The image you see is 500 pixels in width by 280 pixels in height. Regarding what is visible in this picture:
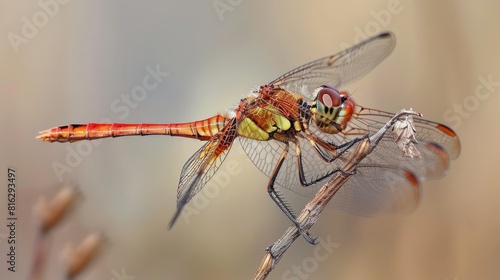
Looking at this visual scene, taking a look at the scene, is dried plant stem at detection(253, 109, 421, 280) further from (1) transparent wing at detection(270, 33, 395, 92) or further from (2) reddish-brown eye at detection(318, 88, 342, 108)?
(1) transparent wing at detection(270, 33, 395, 92)

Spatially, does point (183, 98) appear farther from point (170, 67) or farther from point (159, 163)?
point (159, 163)

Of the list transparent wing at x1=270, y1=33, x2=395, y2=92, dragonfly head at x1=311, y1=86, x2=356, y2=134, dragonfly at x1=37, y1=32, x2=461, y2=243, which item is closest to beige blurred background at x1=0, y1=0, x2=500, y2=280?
dragonfly at x1=37, y1=32, x2=461, y2=243

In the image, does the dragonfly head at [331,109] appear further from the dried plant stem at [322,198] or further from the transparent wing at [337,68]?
the dried plant stem at [322,198]

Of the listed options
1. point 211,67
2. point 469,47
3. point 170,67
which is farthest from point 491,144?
point 170,67

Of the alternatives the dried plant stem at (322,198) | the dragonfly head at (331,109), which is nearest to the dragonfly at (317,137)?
the dragonfly head at (331,109)

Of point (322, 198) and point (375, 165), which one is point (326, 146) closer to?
point (375, 165)

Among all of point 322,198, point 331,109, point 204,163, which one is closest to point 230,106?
point 204,163
